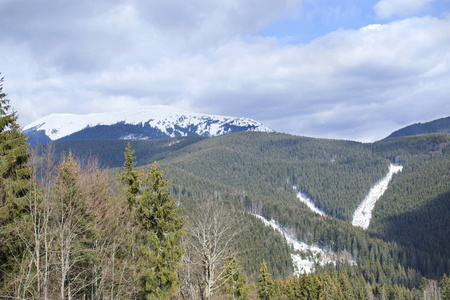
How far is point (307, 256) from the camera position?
15788 centimetres

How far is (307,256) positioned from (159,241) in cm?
15002

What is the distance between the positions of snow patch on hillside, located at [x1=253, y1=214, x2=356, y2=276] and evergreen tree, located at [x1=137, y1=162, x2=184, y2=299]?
426 feet

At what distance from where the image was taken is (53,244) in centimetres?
1605

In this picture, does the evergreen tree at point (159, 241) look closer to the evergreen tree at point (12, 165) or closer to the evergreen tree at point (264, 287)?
the evergreen tree at point (12, 165)

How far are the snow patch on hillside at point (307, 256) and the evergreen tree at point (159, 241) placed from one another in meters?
130

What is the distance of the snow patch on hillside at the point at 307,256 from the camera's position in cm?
14848

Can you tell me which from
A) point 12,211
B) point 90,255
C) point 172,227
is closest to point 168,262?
point 172,227

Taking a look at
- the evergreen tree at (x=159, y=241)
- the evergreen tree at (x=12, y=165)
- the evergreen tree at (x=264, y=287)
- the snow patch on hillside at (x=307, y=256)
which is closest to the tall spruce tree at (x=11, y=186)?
the evergreen tree at (x=12, y=165)

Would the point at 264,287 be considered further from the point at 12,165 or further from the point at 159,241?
the point at 12,165

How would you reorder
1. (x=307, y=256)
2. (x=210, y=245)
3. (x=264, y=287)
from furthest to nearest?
Answer: (x=307, y=256)
(x=264, y=287)
(x=210, y=245)

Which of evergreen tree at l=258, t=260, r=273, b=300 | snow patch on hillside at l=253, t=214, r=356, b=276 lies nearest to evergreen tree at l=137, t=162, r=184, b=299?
evergreen tree at l=258, t=260, r=273, b=300

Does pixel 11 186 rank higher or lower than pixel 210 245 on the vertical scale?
higher

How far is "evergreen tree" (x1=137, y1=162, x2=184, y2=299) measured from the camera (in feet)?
68.2

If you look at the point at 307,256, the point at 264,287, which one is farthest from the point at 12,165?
the point at 307,256
